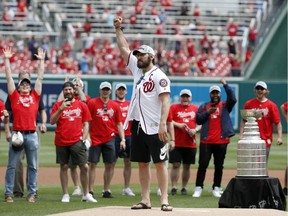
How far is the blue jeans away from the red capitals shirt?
3335 mm

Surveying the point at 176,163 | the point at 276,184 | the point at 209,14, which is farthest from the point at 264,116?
the point at 209,14

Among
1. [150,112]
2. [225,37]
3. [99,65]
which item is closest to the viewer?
[150,112]

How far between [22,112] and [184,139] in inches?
147

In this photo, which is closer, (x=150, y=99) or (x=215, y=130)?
(x=150, y=99)

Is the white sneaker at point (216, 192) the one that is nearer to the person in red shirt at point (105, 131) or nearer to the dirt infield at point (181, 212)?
the person in red shirt at point (105, 131)

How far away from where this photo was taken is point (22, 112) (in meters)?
15.2

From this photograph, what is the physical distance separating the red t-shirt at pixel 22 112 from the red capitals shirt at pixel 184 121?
133 inches

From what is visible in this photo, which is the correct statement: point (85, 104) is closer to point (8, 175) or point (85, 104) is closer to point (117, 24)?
point (8, 175)

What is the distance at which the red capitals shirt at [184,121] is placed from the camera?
1780 centimetres

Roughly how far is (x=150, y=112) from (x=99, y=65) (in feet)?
80.4

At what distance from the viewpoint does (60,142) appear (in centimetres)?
1566

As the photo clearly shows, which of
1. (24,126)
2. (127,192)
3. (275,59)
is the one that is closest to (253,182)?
(24,126)

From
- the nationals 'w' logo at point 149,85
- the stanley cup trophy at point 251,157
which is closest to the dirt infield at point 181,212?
the stanley cup trophy at point 251,157

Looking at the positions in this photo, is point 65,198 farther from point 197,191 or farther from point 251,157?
point 251,157
